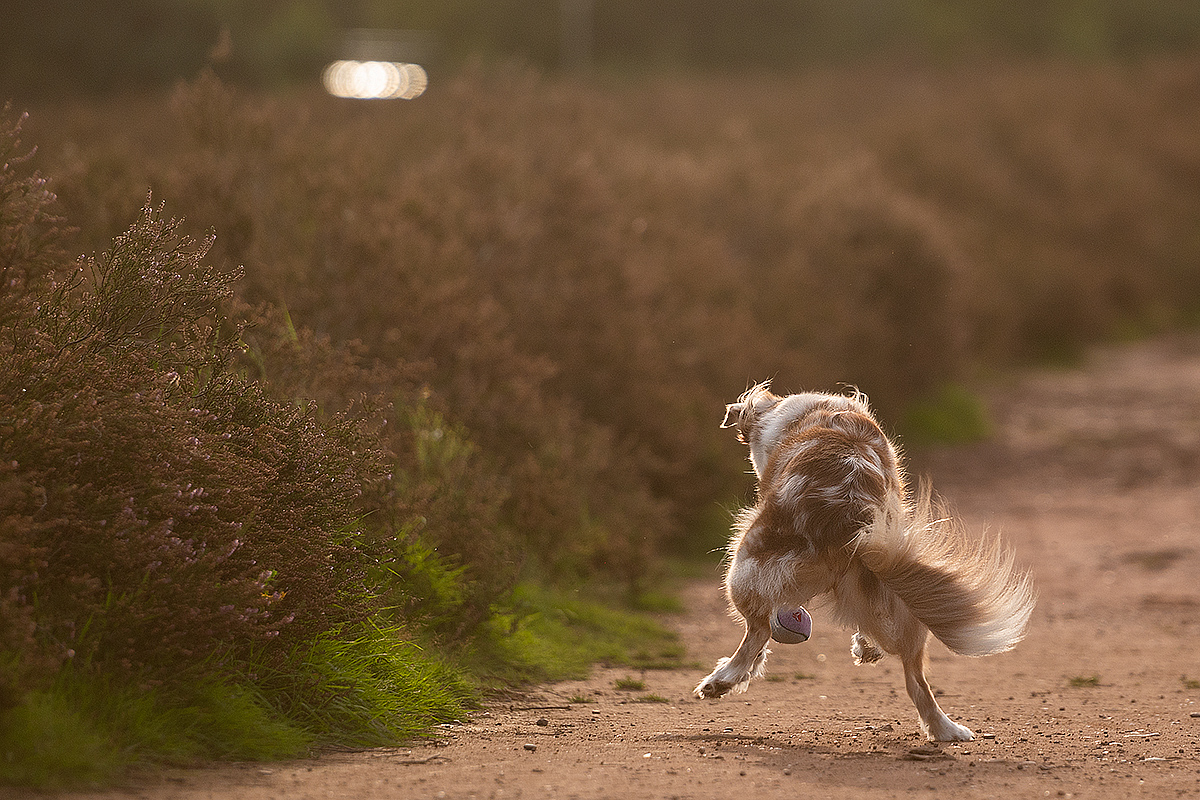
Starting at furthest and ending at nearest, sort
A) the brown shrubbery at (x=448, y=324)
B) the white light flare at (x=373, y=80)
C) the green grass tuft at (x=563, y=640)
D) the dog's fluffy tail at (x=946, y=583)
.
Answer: the white light flare at (x=373, y=80)
the green grass tuft at (x=563, y=640)
the dog's fluffy tail at (x=946, y=583)
the brown shrubbery at (x=448, y=324)

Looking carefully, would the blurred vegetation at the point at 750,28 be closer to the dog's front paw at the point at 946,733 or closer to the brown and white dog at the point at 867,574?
the brown and white dog at the point at 867,574

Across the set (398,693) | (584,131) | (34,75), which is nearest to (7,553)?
(398,693)

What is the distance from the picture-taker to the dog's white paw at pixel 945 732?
5344mm

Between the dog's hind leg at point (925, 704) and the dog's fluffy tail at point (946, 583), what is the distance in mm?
142

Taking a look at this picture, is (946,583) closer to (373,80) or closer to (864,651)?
(864,651)

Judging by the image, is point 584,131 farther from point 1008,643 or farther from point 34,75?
point 34,75

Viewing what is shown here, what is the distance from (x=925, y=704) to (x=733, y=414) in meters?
1.83

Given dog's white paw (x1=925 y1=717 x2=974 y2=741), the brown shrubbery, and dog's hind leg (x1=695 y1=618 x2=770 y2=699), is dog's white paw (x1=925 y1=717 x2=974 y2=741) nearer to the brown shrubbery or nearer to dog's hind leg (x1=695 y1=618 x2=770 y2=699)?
dog's hind leg (x1=695 y1=618 x2=770 y2=699)

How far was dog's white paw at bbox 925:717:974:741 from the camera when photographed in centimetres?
534

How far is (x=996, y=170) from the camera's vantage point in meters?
24.0

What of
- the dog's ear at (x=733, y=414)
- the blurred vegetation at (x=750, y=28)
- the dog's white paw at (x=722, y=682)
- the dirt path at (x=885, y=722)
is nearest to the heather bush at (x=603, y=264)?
the dirt path at (x=885, y=722)

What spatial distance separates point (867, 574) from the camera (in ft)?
17.5

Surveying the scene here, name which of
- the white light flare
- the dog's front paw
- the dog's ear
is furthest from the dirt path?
the white light flare

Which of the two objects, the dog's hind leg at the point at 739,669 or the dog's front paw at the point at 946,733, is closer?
the dog's hind leg at the point at 739,669
